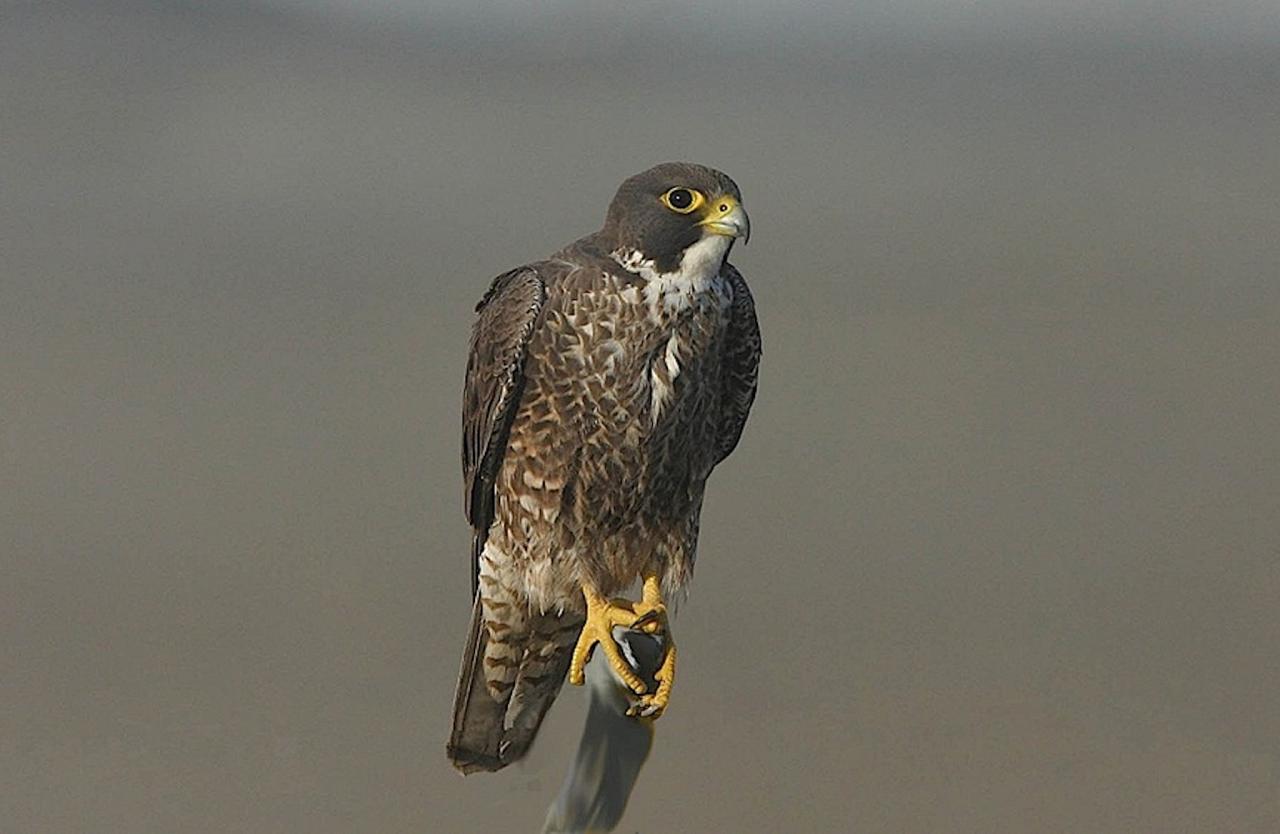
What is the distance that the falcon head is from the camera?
189 centimetres

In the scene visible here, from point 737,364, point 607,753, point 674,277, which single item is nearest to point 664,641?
point 607,753

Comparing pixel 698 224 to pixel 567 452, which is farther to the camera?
pixel 567 452

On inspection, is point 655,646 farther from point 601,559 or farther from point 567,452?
point 567,452

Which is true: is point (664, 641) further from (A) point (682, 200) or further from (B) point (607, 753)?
(A) point (682, 200)

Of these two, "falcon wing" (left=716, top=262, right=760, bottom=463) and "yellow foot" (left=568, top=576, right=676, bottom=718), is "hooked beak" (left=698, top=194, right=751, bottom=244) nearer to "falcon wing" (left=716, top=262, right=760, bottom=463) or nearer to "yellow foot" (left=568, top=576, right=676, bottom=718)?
"falcon wing" (left=716, top=262, right=760, bottom=463)

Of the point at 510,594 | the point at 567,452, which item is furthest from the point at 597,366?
the point at 510,594

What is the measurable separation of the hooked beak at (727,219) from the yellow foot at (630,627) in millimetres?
565

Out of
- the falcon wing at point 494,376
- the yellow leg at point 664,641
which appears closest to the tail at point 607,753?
the yellow leg at point 664,641

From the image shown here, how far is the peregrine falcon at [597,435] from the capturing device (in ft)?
6.40

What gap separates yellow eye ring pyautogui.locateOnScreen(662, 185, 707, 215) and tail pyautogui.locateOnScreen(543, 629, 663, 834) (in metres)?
0.65

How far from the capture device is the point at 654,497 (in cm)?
207

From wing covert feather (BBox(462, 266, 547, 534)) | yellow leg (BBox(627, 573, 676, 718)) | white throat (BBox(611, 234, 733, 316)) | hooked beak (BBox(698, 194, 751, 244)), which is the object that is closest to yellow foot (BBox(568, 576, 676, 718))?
yellow leg (BBox(627, 573, 676, 718))

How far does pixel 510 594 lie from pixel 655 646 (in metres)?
0.24

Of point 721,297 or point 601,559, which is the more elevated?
point 721,297
